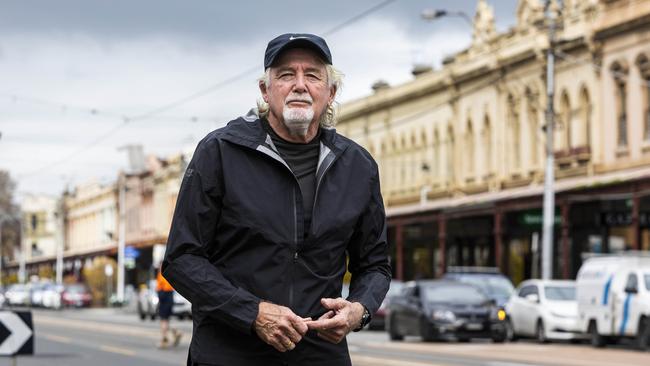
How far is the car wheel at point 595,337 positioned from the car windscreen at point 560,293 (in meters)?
3.05

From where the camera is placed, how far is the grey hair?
18.4 ft

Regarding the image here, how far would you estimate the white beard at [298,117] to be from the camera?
5.50 metres

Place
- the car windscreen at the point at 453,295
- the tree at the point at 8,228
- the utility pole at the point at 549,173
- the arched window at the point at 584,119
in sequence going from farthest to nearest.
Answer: the tree at the point at 8,228
the arched window at the point at 584,119
the utility pole at the point at 549,173
the car windscreen at the point at 453,295

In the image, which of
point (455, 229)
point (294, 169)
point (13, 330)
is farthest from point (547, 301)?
point (294, 169)

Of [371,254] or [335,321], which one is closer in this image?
[335,321]

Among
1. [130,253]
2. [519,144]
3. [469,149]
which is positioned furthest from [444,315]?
[130,253]

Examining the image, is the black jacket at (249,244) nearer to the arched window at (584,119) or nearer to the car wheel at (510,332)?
the car wheel at (510,332)

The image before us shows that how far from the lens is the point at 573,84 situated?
171 ft

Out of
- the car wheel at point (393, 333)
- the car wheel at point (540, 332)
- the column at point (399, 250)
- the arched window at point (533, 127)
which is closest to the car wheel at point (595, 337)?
the car wheel at point (540, 332)

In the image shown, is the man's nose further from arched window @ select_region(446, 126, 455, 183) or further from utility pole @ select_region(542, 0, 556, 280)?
arched window @ select_region(446, 126, 455, 183)

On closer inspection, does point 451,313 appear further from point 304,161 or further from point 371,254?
point 304,161

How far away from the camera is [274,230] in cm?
545

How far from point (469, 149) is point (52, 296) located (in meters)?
33.7

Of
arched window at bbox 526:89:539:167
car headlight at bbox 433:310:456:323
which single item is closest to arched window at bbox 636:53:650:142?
arched window at bbox 526:89:539:167
